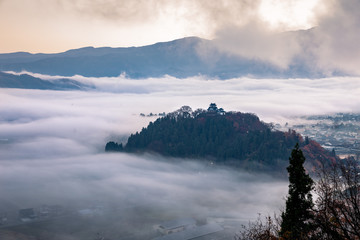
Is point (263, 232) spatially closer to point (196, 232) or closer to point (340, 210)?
point (340, 210)

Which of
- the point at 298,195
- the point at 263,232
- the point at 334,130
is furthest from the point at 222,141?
the point at 298,195

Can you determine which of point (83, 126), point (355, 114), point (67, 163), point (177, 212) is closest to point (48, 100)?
point (83, 126)

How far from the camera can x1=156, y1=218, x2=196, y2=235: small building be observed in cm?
3288

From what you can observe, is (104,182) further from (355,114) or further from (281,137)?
(355,114)

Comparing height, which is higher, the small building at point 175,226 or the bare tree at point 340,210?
the bare tree at point 340,210

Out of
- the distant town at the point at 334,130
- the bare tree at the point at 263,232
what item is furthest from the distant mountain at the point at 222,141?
the bare tree at the point at 263,232

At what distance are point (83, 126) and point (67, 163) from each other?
49202 millimetres

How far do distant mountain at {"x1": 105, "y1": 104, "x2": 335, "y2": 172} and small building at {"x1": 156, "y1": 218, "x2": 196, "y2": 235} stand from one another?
24899 millimetres

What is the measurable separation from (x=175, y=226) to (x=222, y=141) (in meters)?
36.5

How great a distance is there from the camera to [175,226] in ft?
110

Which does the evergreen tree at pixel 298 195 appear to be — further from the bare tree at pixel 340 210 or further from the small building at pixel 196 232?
the small building at pixel 196 232

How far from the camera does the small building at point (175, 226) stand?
32.9 m

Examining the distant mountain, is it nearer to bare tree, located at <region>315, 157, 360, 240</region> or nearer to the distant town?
the distant town

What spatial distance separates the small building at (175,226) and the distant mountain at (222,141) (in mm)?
24899
